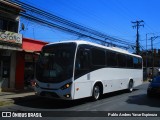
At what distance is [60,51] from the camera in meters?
12.3

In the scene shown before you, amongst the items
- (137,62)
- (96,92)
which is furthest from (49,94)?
(137,62)

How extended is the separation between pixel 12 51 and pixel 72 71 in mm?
9263

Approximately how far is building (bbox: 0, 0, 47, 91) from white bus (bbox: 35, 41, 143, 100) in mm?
6342

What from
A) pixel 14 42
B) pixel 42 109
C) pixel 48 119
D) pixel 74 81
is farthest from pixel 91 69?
pixel 14 42

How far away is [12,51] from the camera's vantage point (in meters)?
19.5

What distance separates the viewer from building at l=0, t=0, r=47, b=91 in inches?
727

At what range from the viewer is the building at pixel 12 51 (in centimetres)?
1846

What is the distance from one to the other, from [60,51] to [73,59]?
880 millimetres

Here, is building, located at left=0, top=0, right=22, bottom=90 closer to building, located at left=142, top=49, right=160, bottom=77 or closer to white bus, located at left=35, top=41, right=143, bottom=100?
white bus, located at left=35, top=41, right=143, bottom=100

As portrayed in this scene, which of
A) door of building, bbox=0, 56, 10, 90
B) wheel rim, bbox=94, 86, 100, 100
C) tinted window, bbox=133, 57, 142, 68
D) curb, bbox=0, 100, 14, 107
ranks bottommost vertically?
curb, bbox=0, 100, 14, 107

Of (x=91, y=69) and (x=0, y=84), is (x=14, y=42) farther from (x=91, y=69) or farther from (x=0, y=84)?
(x=91, y=69)

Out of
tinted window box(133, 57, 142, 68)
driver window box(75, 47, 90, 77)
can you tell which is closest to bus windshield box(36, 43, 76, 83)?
driver window box(75, 47, 90, 77)

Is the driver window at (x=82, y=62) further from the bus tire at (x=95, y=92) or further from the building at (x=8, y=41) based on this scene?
the building at (x=8, y=41)

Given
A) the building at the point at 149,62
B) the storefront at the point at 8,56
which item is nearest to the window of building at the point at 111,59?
the storefront at the point at 8,56
